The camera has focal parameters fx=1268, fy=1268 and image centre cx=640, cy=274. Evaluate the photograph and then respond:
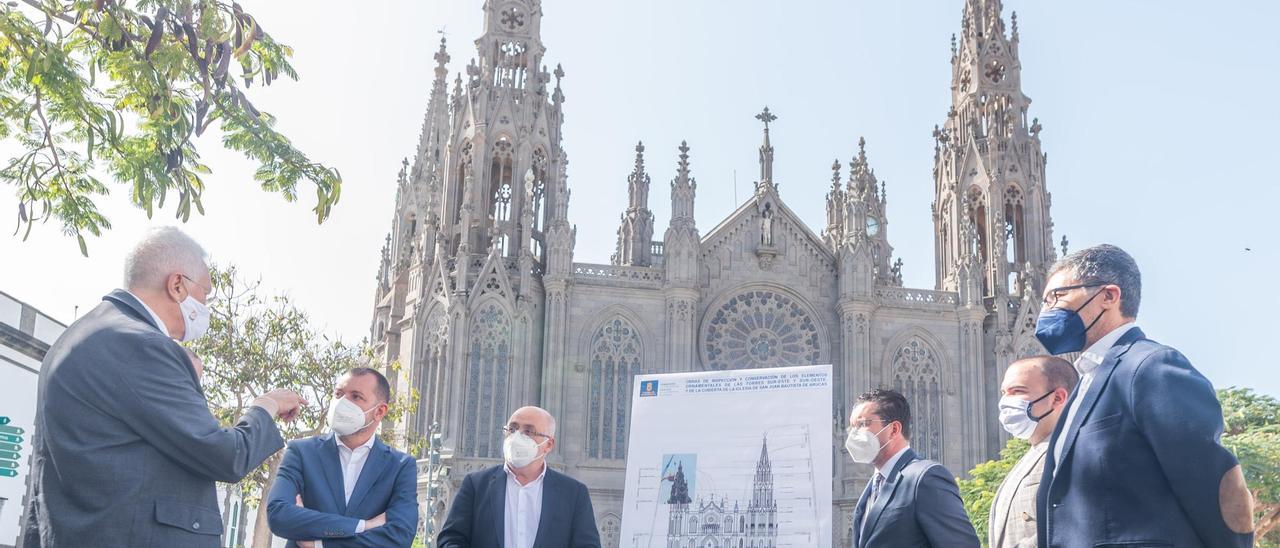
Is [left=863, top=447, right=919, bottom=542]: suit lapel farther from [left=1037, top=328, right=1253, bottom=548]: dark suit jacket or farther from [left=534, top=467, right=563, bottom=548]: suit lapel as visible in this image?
[left=534, top=467, right=563, bottom=548]: suit lapel

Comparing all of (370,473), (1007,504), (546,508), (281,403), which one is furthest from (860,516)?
(281,403)

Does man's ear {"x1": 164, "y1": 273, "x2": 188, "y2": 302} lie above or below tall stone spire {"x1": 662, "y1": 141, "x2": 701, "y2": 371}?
below

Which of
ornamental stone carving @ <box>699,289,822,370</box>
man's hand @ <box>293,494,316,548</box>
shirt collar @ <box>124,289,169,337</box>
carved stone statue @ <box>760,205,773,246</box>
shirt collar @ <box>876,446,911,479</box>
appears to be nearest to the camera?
shirt collar @ <box>124,289,169,337</box>

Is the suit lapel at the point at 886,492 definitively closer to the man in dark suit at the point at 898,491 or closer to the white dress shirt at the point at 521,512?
→ the man in dark suit at the point at 898,491

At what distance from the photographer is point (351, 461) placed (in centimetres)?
708

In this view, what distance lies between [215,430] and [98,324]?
26.4 inches

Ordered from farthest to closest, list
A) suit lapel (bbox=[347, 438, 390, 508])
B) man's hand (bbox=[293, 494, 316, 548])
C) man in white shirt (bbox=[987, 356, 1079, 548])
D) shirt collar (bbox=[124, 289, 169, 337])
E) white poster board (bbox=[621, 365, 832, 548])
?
white poster board (bbox=[621, 365, 832, 548]), suit lapel (bbox=[347, 438, 390, 508]), man's hand (bbox=[293, 494, 316, 548]), man in white shirt (bbox=[987, 356, 1079, 548]), shirt collar (bbox=[124, 289, 169, 337])

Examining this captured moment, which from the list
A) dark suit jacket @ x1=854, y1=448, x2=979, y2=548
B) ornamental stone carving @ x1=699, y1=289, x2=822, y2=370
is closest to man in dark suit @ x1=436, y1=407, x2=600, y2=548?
dark suit jacket @ x1=854, y1=448, x2=979, y2=548

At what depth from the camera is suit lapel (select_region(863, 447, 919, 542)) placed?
6.82m

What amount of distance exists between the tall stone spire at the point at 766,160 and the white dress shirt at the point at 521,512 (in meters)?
32.9

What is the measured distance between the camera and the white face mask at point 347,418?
6.99m

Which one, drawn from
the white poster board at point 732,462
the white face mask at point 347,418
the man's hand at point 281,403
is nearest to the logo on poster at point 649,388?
the white poster board at point 732,462

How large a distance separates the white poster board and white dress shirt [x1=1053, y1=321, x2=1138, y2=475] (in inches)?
108

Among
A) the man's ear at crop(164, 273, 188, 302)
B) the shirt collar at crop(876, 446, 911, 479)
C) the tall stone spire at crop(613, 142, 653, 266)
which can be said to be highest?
the tall stone spire at crop(613, 142, 653, 266)
